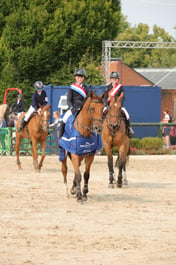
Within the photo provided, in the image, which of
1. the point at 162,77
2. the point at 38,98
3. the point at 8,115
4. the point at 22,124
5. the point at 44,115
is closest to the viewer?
the point at 44,115

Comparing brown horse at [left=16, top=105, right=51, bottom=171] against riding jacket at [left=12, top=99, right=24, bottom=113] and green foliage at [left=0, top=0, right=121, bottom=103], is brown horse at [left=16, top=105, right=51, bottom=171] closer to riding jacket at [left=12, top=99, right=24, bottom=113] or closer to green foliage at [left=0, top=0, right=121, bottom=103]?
riding jacket at [left=12, top=99, right=24, bottom=113]

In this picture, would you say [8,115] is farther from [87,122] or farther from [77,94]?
[87,122]

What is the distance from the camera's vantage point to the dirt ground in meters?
8.69

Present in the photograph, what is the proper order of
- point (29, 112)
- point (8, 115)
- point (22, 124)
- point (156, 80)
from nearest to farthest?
point (29, 112) < point (22, 124) < point (8, 115) < point (156, 80)

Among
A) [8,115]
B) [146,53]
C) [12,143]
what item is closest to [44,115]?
[12,143]

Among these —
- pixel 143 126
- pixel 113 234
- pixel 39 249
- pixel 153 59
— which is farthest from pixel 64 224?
pixel 153 59

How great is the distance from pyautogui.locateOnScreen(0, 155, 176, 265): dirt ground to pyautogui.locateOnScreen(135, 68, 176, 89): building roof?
5351 centimetres

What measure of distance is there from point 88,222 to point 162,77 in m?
65.1

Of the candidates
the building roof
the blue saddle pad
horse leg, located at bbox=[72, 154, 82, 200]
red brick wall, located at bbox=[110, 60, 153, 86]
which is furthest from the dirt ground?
the building roof

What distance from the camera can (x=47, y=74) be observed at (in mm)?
39844

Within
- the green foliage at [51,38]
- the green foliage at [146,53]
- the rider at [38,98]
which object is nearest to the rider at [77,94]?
the rider at [38,98]

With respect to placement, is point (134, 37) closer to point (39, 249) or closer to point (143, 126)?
point (143, 126)

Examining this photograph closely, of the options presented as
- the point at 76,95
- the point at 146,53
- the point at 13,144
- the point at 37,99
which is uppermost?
the point at 146,53

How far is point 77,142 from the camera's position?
1390 cm
